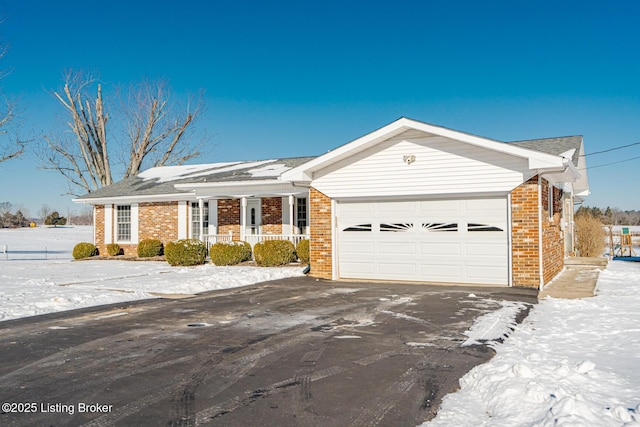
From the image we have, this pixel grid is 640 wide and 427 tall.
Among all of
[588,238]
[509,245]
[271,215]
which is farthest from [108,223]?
[588,238]

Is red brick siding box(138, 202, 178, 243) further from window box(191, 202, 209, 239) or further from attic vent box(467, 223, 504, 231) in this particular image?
attic vent box(467, 223, 504, 231)

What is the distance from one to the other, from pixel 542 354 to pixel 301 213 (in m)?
14.9

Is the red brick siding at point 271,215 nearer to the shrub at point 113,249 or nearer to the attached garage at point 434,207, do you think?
the attached garage at point 434,207

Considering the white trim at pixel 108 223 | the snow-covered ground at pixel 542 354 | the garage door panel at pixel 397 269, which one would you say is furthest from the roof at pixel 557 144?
the white trim at pixel 108 223

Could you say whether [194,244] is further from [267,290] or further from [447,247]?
[447,247]

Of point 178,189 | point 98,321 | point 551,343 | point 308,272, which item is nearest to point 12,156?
point 178,189

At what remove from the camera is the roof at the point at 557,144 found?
14738 millimetres

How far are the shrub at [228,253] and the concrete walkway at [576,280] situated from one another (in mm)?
10753

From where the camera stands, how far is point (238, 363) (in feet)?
19.3

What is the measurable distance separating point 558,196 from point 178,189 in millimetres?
14652

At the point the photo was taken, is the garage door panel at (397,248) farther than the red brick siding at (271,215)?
No

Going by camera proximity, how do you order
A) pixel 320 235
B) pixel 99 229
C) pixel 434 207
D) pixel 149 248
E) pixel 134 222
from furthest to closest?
pixel 99 229 < pixel 134 222 < pixel 149 248 < pixel 320 235 < pixel 434 207

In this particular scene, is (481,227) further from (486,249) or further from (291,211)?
(291,211)

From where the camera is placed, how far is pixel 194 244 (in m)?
19.4
